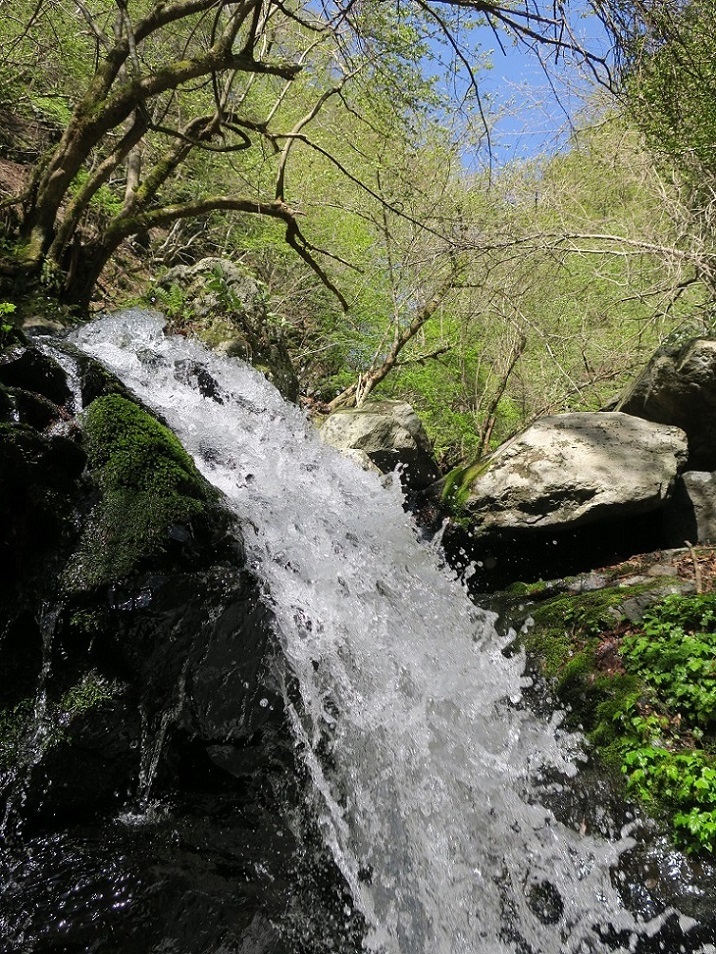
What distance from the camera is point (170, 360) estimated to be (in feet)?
21.8

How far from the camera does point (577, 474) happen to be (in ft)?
16.4

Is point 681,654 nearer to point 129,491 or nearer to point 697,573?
point 697,573

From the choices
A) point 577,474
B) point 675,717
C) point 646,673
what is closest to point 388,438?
point 577,474

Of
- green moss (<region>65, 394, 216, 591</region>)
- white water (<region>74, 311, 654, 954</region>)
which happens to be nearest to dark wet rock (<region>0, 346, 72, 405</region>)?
green moss (<region>65, 394, 216, 591</region>)

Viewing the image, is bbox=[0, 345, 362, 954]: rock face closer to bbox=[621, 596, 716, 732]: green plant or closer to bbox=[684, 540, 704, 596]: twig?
bbox=[621, 596, 716, 732]: green plant

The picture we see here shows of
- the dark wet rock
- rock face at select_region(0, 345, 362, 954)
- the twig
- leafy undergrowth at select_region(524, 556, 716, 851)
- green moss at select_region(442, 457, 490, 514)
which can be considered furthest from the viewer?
green moss at select_region(442, 457, 490, 514)

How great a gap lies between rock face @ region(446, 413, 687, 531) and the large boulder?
386 millimetres

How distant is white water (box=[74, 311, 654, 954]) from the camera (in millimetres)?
2615

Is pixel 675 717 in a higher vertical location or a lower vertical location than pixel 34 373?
lower

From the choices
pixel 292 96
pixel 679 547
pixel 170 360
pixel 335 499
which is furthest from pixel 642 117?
pixel 292 96

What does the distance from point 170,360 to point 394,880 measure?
5.53 meters

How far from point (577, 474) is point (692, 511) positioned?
3.14ft

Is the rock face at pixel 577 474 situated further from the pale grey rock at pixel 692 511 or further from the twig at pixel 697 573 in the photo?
the twig at pixel 697 573

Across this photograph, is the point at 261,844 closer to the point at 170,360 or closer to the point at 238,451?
the point at 238,451
